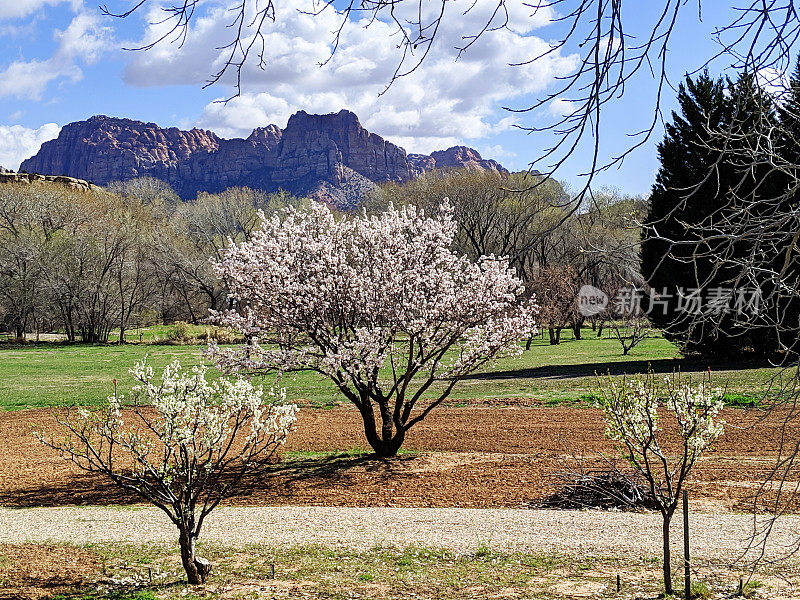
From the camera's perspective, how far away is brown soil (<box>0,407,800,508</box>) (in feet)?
32.2

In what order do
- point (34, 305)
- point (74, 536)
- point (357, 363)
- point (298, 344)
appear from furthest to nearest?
1. point (34, 305)
2. point (298, 344)
3. point (357, 363)
4. point (74, 536)

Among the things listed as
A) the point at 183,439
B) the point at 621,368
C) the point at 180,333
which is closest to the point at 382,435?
the point at 183,439

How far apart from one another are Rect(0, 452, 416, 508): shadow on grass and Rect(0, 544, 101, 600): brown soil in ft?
8.22

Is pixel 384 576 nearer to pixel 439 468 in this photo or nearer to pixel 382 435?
pixel 439 468

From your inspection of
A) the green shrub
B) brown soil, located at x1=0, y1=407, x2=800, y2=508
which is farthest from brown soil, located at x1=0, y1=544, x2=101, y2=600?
the green shrub

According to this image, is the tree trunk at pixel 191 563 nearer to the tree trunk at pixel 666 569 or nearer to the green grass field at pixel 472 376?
the tree trunk at pixel 666 569

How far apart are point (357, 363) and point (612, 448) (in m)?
4.61

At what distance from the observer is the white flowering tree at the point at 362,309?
12000 millimetres

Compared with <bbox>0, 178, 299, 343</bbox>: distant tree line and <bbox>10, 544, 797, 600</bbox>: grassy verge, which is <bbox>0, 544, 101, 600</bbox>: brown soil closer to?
<bbox>10, 544, 797, 600</bbox>: grassy verge

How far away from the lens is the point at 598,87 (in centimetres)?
225

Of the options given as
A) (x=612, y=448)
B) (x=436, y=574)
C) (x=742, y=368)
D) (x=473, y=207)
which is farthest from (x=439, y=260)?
(x=473, y=207)

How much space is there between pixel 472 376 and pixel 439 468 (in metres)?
15.4

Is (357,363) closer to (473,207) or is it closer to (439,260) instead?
(439,260)

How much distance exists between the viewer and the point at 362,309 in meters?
12.4
